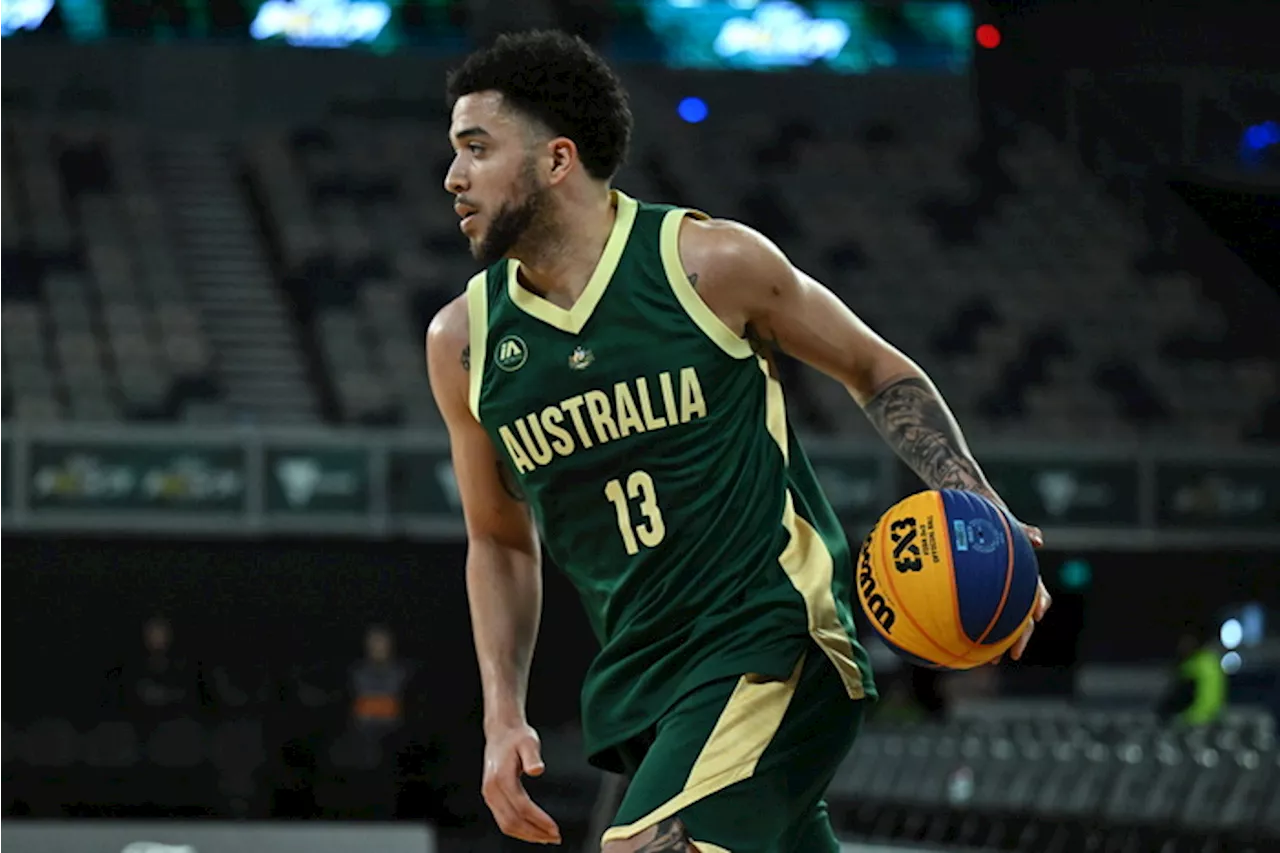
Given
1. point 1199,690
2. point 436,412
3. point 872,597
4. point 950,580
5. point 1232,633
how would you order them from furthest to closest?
point 1232,633, point 436,412, point 1199,690, point 872,597, point 950,580

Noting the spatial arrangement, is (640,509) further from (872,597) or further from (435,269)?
(435,269)

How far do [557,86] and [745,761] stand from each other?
1.24 meters

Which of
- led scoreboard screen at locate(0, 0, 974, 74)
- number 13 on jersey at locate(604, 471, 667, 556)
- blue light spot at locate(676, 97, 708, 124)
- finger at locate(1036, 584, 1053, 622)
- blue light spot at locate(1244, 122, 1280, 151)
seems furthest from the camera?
blue light spot at locate(676, 97, 708, 124)

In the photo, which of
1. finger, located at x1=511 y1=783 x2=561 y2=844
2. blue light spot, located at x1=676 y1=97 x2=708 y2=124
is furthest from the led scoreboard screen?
finger, located at x1=511 y1=783 x2=561 y2=844

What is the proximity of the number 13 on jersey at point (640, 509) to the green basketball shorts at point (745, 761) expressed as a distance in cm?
28

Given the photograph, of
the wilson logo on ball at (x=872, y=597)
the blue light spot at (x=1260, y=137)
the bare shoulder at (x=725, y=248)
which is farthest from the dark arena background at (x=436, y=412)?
the wilson logo on ball at (x=872, y=597)

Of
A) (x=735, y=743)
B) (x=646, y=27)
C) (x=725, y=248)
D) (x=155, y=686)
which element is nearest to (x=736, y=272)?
(x=725, y=248)

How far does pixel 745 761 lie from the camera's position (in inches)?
148

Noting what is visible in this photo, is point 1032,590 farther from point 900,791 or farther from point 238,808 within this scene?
point 238,808

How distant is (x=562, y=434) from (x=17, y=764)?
13.8 meters

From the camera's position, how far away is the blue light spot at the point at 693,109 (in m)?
27.1

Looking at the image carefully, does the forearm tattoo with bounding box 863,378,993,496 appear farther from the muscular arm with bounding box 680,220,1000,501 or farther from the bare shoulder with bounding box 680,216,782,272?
the bare shoulder with bounding box 680,216,782,272

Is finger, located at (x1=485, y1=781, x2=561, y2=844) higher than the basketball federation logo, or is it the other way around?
the basketball federation logo

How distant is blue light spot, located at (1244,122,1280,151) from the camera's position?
7.73 m
